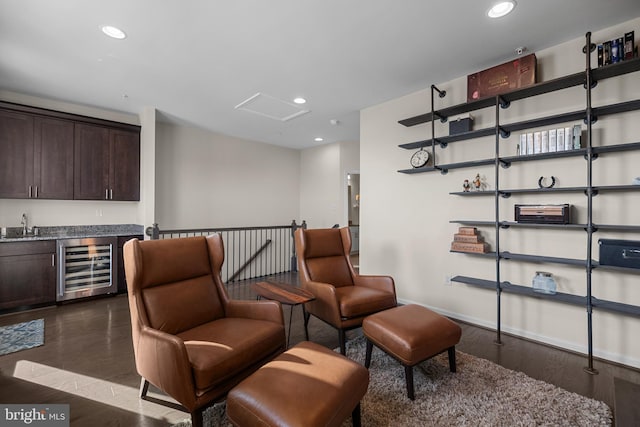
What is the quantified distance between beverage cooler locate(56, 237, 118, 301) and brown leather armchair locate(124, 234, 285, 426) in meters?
2.74

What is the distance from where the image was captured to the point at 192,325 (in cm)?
209

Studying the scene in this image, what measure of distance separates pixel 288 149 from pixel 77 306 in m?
4.81

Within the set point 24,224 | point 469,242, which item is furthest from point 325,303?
point 24,224

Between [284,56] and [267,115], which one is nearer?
[284,56]

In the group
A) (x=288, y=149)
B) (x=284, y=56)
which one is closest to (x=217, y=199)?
(x=288, y=149)

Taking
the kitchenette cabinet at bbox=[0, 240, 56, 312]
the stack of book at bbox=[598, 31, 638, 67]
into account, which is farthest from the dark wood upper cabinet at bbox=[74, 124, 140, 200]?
the stack of book at bbox=[598, 31, 638, 67]

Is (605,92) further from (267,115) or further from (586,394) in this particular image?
(267,115)

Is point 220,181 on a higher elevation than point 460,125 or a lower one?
lower

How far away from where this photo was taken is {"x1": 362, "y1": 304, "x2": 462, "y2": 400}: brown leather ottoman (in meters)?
1.94

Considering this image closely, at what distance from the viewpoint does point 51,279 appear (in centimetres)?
374

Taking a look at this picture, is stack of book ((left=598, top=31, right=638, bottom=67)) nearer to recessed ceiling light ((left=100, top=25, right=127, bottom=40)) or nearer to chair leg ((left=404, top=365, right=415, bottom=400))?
chair leg ((left=404, top=365, right=415, bottom=400))

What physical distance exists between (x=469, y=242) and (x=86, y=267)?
4939 mm

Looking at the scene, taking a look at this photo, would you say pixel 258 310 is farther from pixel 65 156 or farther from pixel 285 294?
pixel 65 156

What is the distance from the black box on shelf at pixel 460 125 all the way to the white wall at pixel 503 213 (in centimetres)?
13
